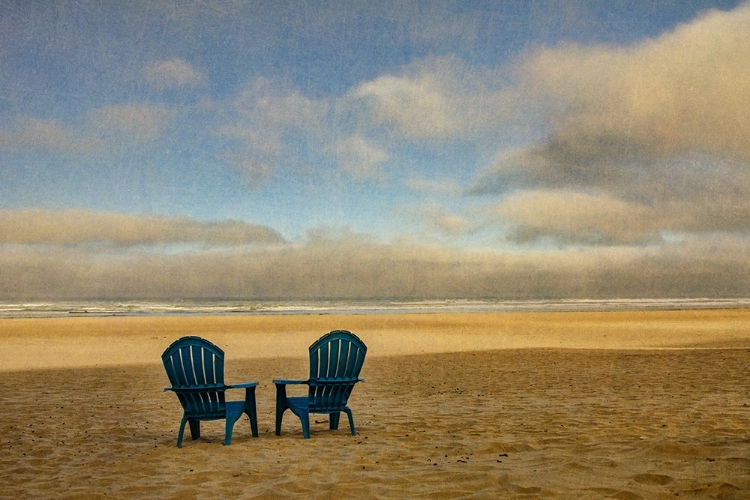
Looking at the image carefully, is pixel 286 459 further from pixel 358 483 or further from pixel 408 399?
pixel 408 399

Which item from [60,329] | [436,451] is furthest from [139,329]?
[436,451]

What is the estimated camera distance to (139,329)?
A: 1015 inches

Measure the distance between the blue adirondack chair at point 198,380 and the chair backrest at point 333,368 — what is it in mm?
667

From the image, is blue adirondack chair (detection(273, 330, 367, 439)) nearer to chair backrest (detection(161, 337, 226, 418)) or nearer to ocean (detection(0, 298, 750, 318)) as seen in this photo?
chair backrest (detection(161, 337, 226, 418))

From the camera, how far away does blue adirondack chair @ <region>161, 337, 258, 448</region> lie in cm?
593

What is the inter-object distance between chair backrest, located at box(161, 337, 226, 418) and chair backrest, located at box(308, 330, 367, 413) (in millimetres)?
923

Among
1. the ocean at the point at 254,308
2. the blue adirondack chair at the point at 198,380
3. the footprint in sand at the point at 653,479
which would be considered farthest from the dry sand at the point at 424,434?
the ocean at the point at 254,308

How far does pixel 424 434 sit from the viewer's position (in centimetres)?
627

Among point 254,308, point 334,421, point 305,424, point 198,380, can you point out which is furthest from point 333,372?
point 254,308

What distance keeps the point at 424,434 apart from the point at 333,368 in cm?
113

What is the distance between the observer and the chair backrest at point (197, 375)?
593 centimetres

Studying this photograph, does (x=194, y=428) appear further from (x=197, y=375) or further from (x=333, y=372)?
(x=333, y=372)

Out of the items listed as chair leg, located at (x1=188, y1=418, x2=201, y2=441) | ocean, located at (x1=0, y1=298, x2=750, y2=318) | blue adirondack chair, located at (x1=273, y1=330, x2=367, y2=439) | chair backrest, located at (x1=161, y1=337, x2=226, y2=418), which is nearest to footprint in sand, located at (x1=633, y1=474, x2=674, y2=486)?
blue adirondack chair, located at (x1=273, y1=330, x2=367, y2=439)

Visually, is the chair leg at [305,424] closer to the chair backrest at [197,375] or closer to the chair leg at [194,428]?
the chair backrest at [197,375]
